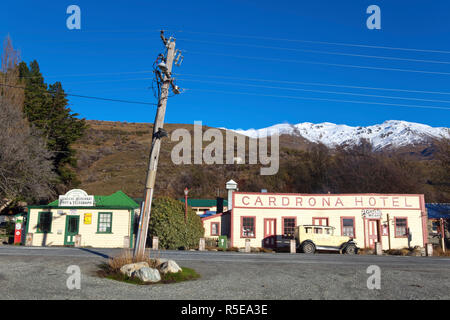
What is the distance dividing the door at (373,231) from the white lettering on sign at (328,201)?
104 cm

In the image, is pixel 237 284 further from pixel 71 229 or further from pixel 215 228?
pixel 215 228

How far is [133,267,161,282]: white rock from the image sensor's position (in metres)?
9.28

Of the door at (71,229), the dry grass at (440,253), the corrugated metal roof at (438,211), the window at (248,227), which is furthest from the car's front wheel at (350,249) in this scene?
the door at (71,229)

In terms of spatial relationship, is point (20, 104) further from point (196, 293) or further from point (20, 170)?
point (196, 293)

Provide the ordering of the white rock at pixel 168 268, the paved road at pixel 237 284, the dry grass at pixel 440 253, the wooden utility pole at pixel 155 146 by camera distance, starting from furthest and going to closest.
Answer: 1. the dry grass at pixel 440 253
2. the wooden utility pole at pixel 155 146
3. the white rock at pixel 168 268
4. the paved road at pixel 237 284

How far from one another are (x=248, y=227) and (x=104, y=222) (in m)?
9.91

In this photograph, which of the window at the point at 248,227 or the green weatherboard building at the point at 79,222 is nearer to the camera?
the green weatherboard building at the point at 79,222

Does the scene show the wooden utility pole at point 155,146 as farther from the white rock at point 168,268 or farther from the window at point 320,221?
the window at point 320,221

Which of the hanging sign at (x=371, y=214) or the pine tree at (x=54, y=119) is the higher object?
the pine tree at (x=54, y=119)

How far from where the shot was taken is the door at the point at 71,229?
23422 mm

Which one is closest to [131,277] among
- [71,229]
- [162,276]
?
[162,276]

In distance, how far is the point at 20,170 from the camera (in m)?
26.5

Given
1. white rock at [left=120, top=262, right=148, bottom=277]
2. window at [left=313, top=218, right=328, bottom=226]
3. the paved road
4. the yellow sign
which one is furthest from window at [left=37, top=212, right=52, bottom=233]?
window at [left=313, top=218, right=328, bottom=226]
